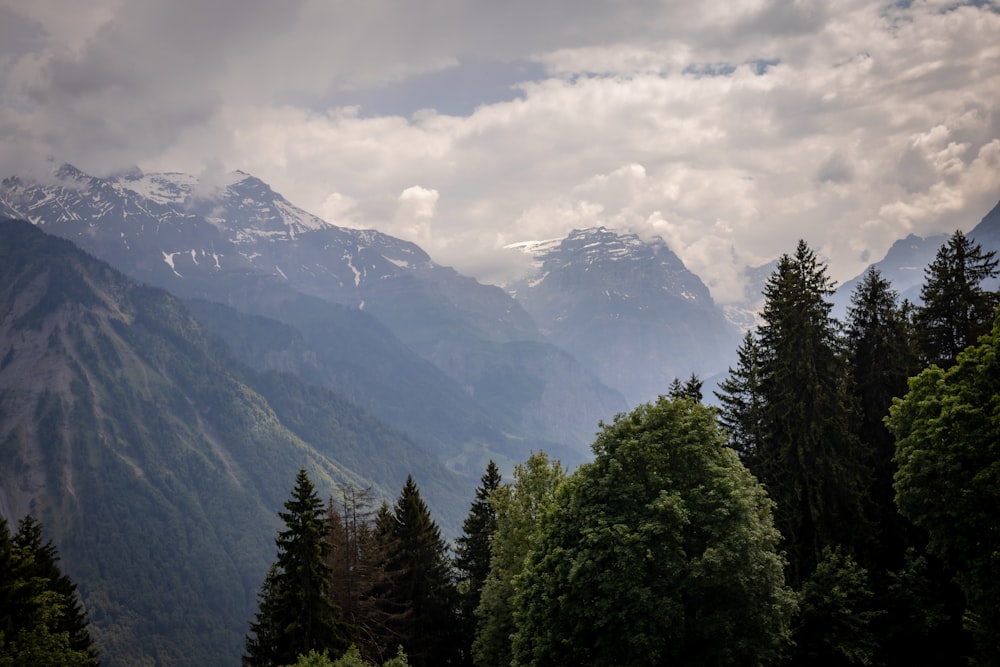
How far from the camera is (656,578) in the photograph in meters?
31.6

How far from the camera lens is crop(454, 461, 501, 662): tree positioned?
58344mm

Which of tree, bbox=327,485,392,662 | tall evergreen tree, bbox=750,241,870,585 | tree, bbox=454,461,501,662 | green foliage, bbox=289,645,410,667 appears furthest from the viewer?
tree, bbox=454,461,501,662

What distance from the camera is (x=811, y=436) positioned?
3969 centimetres

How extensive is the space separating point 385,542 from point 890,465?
35.3m

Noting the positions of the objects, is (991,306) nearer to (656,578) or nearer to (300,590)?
(656,578)

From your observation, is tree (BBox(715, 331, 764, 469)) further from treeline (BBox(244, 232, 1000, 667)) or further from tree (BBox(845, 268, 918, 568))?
tree (BBox(845, 268, 918, 568))

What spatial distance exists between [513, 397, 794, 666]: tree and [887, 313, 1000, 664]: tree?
6639 mm

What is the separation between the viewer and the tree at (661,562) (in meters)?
31.0

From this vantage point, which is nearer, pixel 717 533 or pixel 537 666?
pixel 717 533

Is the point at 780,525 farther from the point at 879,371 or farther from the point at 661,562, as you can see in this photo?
the point at 661,562

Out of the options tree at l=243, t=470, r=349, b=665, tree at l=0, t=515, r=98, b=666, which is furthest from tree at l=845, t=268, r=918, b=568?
tree at l=0, t=515, r=98, b=666

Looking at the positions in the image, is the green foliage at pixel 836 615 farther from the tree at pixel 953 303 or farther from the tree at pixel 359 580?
the tree at pixel 359 580

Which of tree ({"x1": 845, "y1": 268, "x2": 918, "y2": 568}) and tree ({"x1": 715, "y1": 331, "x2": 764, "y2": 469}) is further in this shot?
tree ({"x1": 715, "y1": 331, "x2": 764, "y2": 469})

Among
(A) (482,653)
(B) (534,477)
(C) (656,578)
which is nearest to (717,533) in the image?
(C) (656,578)
